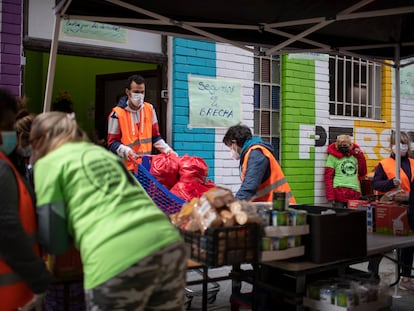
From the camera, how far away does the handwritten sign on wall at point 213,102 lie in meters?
7.73

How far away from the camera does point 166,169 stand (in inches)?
180

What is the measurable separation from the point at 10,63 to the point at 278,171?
365 cm

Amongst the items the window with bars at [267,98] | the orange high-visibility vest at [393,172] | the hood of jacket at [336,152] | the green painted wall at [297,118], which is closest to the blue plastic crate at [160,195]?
the orange high-visibility vest at [393,172]

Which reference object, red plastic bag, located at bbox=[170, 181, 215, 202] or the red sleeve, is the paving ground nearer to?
red plastic bag, located at bbox=[170, 181, 215, 202]

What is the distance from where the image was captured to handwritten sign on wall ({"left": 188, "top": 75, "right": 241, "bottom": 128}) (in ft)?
25.4

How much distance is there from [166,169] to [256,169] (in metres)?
0.81

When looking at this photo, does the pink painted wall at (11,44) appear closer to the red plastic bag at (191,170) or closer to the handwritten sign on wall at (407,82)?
the red plastic bag at (191,170)

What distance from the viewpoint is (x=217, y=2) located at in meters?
4.43

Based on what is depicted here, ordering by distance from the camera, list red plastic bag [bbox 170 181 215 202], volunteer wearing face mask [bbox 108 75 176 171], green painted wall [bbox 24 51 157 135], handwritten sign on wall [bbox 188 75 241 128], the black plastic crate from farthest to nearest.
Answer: green painted wall [bbox 24 51 157 135] → handwritten sign on wall [bbox 188 75 241 128] → volunteer wearing face mask [bbox 108 75 176 171] → red plastic bag [bbox 170 181 215 202] → the black plastic crate

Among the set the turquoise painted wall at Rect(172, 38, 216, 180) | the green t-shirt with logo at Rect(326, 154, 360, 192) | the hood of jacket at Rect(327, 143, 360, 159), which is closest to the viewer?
the turquoise painted wall at Rect(172, 38, 216, 180)

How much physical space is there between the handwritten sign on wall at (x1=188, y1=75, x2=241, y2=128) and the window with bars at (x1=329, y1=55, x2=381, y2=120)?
2389 millimetres

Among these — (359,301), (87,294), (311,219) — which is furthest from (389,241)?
(87,294)

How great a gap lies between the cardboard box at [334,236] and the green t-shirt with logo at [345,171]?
5.12 meters

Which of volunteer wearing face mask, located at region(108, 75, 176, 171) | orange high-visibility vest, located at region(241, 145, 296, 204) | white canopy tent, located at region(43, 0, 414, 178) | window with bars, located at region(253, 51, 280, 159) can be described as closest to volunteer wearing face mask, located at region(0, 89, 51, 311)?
white canopy tent, located at region(43, 0, 414, 178)
